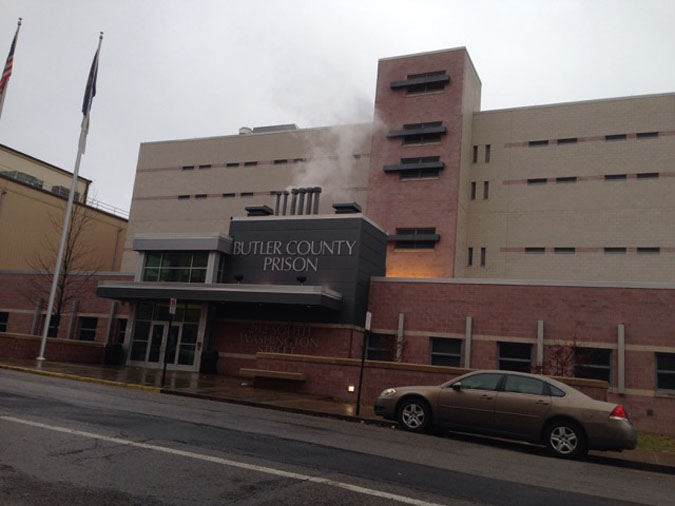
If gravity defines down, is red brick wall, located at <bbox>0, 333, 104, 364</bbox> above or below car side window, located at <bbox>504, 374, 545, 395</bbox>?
below

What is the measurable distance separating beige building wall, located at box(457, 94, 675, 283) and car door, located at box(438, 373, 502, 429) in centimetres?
2348

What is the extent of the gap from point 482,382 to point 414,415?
1582mm

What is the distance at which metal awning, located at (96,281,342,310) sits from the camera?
24.9 m

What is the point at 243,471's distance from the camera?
713 cm

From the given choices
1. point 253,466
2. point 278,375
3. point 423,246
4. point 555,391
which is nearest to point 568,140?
point 423,246

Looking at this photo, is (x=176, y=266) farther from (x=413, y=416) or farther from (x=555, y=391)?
(x=555, y=391)

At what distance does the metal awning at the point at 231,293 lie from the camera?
24922 mm

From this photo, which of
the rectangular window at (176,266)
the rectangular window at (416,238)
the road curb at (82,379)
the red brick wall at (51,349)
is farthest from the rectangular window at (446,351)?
the red brick wall at (51,349)

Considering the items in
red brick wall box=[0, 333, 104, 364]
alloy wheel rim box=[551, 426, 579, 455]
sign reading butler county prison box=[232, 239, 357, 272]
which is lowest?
alloy wheel rim box=[551, 426, 579, 455]

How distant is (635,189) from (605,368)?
14.7 m

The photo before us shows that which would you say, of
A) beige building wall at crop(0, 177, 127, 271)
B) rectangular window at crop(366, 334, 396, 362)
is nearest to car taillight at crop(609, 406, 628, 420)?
rectangular window at crop(366, 334, 396, 362)

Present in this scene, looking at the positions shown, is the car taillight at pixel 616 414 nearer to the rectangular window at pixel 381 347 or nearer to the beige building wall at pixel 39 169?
the rectangular window at pixel 381 347

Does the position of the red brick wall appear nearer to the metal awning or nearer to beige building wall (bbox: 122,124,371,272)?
the metal awning

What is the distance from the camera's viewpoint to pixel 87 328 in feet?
109
